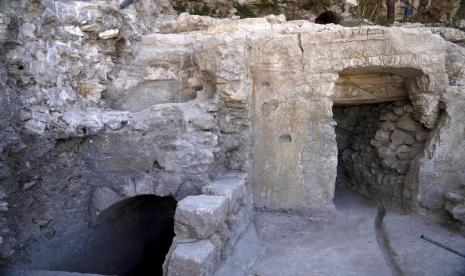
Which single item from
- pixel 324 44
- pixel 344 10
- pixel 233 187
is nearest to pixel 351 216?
pixel 233 187

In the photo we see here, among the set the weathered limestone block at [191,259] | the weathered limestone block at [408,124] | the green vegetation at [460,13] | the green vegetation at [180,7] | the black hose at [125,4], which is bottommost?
the weathered limestone block at [191,259]

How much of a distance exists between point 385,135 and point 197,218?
300 cm

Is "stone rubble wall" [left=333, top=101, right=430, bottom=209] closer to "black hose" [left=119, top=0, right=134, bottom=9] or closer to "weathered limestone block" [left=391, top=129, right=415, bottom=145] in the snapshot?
"weathered limestone block" [left=391, top=129, right=415, bottom=145]

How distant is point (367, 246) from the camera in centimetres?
354

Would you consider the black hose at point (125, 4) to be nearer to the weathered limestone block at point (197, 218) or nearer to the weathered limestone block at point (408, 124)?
the weathered limestone block at point (197, 218)

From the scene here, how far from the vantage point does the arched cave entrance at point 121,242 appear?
3.31 meters

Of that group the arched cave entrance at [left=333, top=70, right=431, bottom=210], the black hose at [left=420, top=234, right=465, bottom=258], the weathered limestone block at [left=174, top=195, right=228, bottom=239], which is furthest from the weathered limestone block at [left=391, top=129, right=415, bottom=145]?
the weathered limestone block at [left=174, top=195, right=228, bottom=239]

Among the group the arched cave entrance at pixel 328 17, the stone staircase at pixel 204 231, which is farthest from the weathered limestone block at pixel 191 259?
the arched cave entrance at pixel 328 17

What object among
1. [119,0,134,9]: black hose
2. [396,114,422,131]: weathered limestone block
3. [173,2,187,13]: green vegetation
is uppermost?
[173,2,187,13]: green vegetation

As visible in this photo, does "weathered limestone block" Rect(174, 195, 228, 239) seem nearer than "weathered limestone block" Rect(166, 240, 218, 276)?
No

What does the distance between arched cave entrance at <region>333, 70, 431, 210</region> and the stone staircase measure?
2.09 m

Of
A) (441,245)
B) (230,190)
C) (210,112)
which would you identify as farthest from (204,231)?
(441,245)

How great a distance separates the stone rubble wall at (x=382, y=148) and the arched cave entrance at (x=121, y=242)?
263 centimetres

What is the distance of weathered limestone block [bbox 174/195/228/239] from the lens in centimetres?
269
